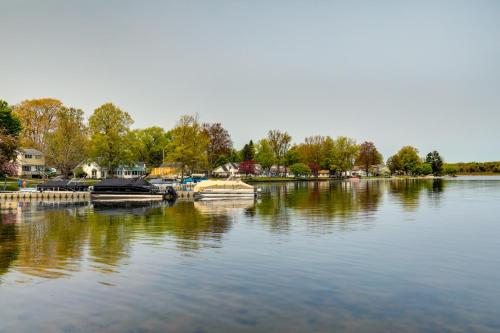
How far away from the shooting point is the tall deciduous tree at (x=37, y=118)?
122500 millimetres

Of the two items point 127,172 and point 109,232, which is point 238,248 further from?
point 127,172

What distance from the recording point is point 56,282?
16.8 m

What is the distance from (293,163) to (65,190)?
A: 393 feet

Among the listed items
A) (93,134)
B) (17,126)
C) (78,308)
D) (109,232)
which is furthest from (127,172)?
(78,308)

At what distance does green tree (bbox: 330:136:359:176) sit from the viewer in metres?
191

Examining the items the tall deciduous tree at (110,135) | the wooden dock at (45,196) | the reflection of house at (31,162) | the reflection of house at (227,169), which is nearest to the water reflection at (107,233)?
the wooden dock at (45,196)

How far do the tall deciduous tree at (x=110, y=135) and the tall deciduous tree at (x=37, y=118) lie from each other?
33893 millimetres

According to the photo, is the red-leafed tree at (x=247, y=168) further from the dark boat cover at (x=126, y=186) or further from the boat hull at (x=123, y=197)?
the boat hull at (x=123, y=197)

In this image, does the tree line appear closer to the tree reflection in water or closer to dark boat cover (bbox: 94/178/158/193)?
dark boat cover (bbox: 94/178/158/193)

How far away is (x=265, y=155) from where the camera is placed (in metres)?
173

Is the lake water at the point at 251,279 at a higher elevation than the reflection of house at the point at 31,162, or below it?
below

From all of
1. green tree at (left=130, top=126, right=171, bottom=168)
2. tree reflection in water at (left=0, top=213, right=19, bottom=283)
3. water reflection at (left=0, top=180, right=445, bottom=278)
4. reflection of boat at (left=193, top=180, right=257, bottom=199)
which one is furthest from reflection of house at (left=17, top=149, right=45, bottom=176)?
tree reflection in water at (left=0, top=213, right=19, bottom=283)

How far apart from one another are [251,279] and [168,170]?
13754 centimetres

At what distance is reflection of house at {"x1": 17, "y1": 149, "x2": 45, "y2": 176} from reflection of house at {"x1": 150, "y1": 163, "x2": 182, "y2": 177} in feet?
109
